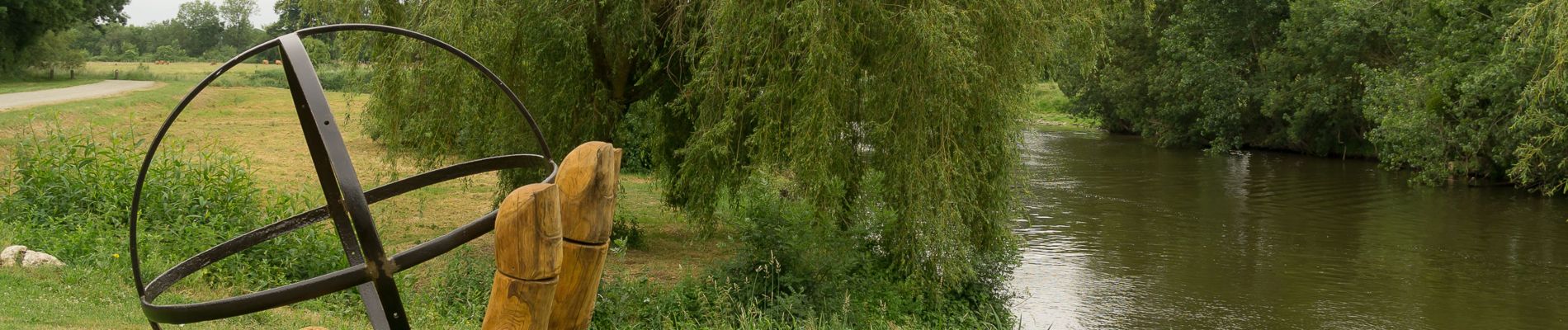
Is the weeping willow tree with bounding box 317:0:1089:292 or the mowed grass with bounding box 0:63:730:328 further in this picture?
the weeping willow tree with bounding box 317:0:1089:292

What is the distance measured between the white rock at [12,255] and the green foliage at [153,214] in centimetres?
39

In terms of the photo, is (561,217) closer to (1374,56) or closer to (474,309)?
(474,309)

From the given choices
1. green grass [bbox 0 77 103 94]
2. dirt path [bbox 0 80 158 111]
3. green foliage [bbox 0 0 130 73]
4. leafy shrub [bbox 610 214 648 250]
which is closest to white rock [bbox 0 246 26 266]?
leafy shrub [bbox 610 214 648 250]

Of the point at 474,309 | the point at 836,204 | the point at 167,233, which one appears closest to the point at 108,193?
the point at 167,233

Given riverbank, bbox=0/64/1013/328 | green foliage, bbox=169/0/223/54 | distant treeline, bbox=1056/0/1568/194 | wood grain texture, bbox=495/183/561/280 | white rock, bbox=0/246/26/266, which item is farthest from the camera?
green foliage, bbox=169/0/223/54

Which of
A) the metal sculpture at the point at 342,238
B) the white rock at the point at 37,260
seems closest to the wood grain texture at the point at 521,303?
the metal sculpture at the point at 342,238

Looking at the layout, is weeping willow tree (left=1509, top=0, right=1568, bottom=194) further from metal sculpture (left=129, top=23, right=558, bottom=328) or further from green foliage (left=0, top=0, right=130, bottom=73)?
green foliage (left=0, top=0, right=130, bottom=73)

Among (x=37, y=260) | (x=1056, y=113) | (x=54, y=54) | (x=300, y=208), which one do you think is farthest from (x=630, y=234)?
(x=1056, y=113)

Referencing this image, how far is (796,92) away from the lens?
31.3ft

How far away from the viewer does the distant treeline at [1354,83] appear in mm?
20766

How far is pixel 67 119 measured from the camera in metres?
18.4

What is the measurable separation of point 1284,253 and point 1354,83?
47.5ft

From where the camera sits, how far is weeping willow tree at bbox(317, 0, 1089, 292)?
9.38 metres

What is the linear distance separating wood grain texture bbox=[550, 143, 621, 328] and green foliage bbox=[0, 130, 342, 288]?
6314 mm
